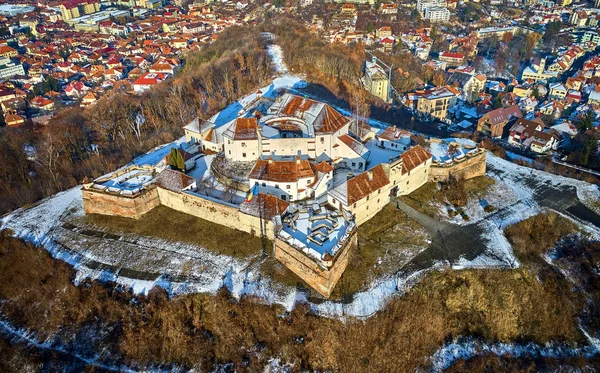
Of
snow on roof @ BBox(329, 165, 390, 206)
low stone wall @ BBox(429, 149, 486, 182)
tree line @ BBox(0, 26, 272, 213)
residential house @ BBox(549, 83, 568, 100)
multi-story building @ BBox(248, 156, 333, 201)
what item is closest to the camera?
snow on roof @ BBox(329, 165, 390, 206)

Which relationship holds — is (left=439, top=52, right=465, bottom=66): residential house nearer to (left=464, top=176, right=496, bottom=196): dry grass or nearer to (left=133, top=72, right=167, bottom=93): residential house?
(left=133, top=72, right=167, bottom=93): residential house

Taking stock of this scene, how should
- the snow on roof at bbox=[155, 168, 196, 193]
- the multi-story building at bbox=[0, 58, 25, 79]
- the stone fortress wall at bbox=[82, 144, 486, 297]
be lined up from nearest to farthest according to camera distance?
the stone fortress wall at bbox=[82, 144, 486, 297] → the snow on roof at bbox=[155, 168, 196, 193] → the multi-story building at bbox=[0, 58, 25, 79]

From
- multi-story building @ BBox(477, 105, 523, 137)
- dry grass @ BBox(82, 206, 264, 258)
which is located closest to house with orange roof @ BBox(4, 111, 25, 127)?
dry grass @ BBox(82, 206, 264, 258)

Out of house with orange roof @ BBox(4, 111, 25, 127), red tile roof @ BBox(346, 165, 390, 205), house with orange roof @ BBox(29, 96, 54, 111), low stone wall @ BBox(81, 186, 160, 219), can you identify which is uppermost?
red tile roof @ BBox(346, 165, 390, 205)

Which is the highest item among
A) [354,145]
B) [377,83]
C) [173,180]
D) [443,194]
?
[354,145]

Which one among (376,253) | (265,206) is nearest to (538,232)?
(376,253)

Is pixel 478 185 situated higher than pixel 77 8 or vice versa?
pixel 77 8

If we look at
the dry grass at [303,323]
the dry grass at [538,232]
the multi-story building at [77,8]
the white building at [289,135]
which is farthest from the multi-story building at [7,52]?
the dry grass at [538,232]

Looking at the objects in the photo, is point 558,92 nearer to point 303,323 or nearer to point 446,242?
point 446,242
